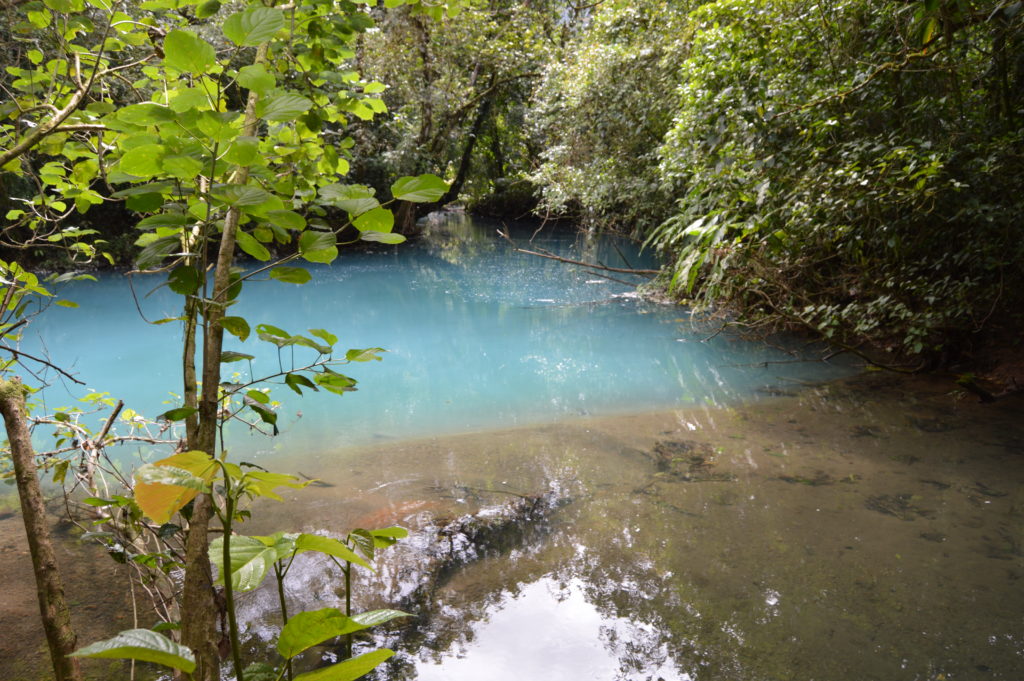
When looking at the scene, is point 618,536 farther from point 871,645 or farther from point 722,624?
point 871,645

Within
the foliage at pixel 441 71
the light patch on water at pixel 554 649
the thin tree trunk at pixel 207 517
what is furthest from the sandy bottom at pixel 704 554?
the foliage at pixel 441 71

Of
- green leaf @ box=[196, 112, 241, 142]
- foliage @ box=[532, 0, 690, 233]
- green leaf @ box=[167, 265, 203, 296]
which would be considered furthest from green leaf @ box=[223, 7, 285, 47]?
foliage @ box=[532, 0, 690, 233]

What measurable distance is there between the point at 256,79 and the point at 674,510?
2522mm

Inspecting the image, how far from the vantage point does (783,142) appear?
15.0 feet

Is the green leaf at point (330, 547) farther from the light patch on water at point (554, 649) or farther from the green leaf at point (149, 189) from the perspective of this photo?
the light patch on water at point (554, 649)

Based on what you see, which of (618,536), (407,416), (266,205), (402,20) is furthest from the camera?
(402,20)

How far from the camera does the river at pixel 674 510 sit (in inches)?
80.3

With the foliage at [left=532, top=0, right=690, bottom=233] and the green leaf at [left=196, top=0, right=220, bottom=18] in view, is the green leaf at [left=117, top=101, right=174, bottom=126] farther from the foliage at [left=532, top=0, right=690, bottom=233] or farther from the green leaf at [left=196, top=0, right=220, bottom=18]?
the foliage at [left=532, top=0, right=690, bottom=233]

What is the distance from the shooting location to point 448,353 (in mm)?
7047

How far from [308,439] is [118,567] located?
1.94 metres

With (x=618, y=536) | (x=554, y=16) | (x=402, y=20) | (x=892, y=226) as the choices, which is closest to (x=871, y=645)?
(x=618, y=536)

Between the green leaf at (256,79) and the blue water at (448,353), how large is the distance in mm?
2010

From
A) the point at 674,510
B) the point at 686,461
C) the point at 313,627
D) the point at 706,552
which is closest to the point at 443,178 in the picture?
the point at 686,461

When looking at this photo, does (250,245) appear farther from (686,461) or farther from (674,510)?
(686,461)
